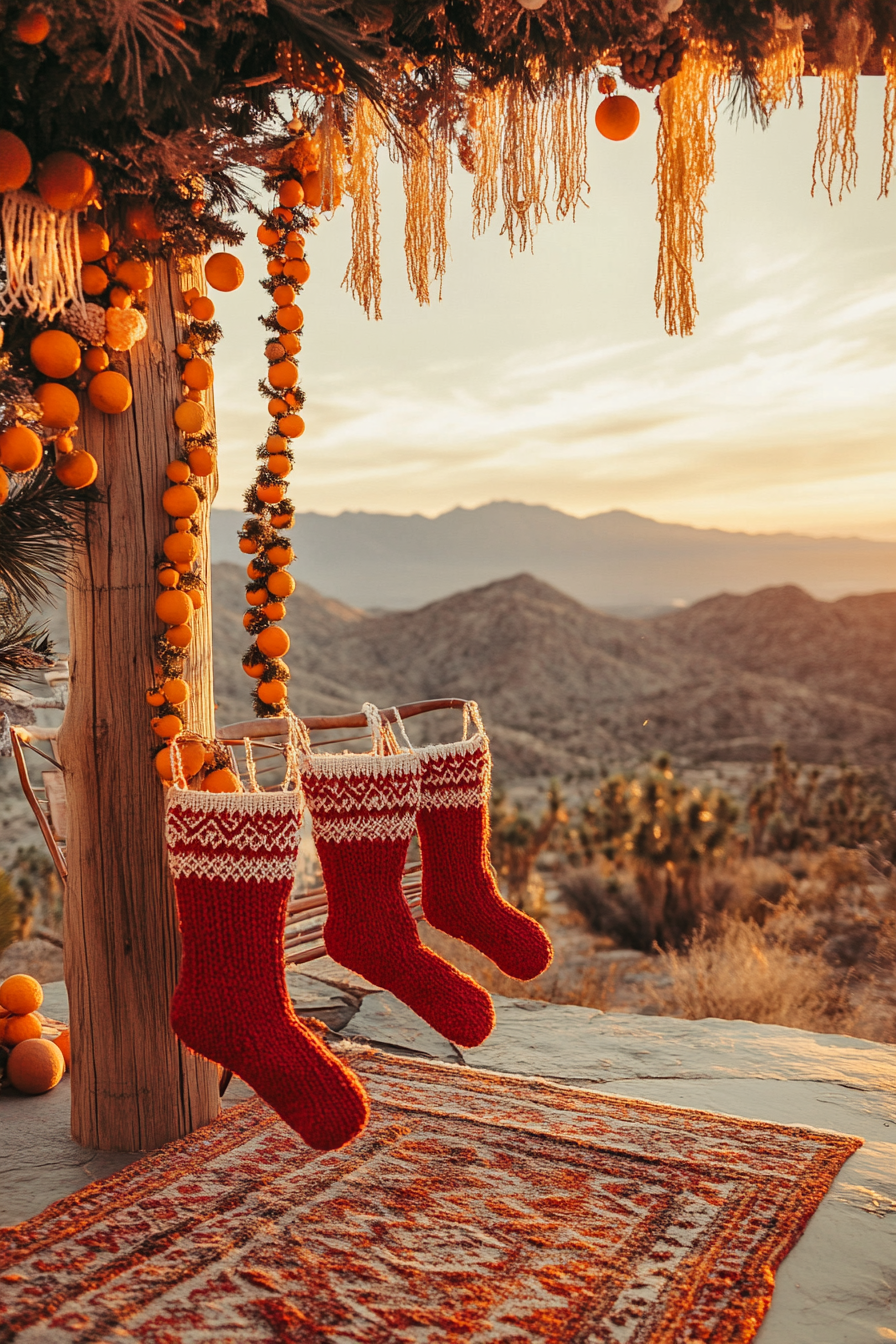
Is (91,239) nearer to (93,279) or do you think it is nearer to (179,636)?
(93,279)

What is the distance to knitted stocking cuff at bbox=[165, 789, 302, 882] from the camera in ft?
6.48

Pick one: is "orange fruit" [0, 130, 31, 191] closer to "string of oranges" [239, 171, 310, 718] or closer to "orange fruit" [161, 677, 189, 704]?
"string of oranges" [239, 171, 310, 718]

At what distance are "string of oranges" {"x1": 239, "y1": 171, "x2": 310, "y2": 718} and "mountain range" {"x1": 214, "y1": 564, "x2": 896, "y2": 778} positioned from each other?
17535 mm

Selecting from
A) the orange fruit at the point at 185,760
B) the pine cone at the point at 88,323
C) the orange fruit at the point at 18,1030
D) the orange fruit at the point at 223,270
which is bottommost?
the orange fruit at the point at 18,1030

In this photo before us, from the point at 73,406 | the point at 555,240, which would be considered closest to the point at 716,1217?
the point at 73,406

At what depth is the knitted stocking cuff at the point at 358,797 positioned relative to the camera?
2.10 metres

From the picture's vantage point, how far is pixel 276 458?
251 centimetres

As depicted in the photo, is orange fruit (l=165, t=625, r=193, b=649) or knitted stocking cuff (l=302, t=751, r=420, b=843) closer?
knitted stocking cuff (l=302, t=751, r=420, b=843)

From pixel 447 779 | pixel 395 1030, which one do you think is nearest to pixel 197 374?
pixel 447 779

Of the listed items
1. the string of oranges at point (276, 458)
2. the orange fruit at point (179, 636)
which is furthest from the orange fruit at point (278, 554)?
the orange fruit at point (179, 636)

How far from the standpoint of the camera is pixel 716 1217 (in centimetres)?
221

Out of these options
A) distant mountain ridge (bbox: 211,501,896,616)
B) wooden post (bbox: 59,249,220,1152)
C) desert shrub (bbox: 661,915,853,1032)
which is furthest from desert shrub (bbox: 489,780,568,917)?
distant mountain ridge (bbox: 211,501,896,616)

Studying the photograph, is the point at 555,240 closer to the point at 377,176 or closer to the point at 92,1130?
the point at 377,176

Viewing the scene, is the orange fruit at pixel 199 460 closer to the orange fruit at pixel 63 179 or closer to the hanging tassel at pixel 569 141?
the orange fruit at pixel 63 179
